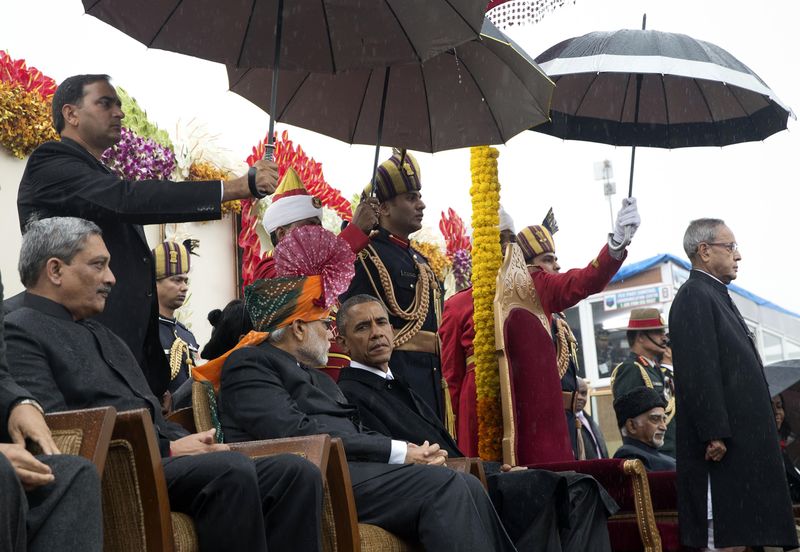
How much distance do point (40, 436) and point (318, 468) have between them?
989 mm

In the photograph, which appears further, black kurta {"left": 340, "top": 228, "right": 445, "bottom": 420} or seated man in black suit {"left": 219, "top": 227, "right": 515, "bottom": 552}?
black kurta {"left": 340, "top": 228, "right": 445, "bottom": 420}

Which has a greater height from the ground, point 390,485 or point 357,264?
point 357,264

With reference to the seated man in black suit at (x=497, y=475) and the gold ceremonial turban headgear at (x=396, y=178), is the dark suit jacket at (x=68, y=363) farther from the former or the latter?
the gold ceremonial turban headgear at (x=396, y=178)

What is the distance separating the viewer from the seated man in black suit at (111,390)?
3.13 m

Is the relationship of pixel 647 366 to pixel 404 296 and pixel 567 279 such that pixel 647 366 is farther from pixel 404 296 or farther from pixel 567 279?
pixel 404 296

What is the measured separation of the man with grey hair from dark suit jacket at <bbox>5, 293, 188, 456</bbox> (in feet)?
9.14

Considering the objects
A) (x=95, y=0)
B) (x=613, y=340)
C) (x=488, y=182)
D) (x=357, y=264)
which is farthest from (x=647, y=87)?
(x=613, y=340)

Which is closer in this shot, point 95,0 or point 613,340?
point 95,0

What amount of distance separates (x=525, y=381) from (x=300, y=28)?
216cm

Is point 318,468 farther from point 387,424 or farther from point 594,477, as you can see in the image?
point 594,477

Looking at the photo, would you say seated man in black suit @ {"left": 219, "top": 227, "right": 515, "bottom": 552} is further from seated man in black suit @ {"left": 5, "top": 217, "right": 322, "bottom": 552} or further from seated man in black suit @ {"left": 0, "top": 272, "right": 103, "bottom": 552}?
seated man in black suit @ {"left": 0, "top": 272, "right": 103, "bottom": 552}

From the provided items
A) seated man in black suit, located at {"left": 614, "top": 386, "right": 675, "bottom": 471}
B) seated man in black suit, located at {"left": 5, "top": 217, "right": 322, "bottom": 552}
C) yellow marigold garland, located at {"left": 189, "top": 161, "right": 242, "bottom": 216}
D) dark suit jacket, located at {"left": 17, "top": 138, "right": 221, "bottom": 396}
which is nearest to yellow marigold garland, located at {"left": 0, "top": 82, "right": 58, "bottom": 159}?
yellow marigold garland, located at {"left": 189, "top": 161, "right": 242, "bottom": 216}

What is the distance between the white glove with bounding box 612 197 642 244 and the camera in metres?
5.62

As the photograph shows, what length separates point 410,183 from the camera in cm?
553
